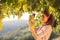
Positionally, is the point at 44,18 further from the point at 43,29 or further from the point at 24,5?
A: the point at 24,5

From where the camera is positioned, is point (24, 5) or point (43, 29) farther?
point (43, 29)

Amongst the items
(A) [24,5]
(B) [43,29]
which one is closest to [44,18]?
(B) [43,29]

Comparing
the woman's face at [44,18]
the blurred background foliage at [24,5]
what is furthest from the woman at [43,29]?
the blurred background foliage at [24,5]

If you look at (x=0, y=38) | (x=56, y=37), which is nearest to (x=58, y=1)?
(x=56, y=37)

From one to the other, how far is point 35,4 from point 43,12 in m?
0.56

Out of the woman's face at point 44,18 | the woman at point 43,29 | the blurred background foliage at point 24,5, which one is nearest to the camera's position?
the blurred background foliage at point 24,5

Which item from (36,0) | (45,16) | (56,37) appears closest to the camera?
(36,0)

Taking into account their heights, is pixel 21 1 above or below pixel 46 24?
above

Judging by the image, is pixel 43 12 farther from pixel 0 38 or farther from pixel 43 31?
pixel 0 38

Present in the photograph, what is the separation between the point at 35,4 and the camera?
3.15m

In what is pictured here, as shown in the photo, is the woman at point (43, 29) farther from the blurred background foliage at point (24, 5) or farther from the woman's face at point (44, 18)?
the blurred background foliage at point (24, 5)

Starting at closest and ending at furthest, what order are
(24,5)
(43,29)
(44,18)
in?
(24,5) → (43,29) → (44,18)

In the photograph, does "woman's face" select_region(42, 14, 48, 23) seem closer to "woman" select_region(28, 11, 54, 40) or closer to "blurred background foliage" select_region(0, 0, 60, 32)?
"woman" select_region(28, 11, 54, 40)

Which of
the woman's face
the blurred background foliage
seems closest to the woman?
the woman's face
